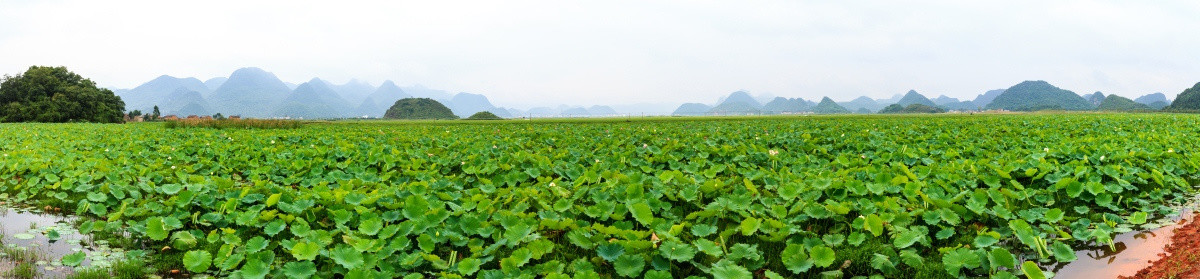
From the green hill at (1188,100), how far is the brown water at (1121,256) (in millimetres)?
118147

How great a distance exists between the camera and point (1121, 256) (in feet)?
14.7

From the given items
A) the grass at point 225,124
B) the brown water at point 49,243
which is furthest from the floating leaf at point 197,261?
the grass at point 225,124

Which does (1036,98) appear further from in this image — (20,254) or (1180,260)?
(20,254)

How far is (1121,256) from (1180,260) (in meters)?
0.58

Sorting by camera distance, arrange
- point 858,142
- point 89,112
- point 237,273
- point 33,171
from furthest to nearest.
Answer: point 89,112, point 858,142, point 33,171, point 237,273

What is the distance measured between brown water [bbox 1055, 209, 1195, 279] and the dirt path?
3.7 inches

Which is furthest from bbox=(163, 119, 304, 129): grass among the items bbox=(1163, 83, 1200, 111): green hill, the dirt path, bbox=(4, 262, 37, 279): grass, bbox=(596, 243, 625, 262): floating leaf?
bbox=(1163, 83, 1200, 111): green hill

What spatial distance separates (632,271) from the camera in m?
3.59

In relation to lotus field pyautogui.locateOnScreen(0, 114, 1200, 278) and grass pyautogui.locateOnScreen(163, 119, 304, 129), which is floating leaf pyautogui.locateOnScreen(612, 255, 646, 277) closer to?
lotus field pyautogui.locateOnScreen(0, 114, 1200, 278)

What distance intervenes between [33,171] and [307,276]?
8.04 m

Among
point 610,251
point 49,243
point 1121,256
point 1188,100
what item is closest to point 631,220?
point 610,251

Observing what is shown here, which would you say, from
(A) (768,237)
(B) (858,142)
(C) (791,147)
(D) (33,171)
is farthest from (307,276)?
(B) (858,142)

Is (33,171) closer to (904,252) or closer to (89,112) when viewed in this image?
(904,252)

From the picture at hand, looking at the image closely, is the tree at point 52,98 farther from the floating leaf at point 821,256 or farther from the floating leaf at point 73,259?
the floating leaf at point 821,256
